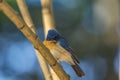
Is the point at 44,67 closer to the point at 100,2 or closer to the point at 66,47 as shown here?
the point at 66,47

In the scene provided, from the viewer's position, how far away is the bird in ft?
3.89

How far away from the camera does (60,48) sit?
4.11 feet

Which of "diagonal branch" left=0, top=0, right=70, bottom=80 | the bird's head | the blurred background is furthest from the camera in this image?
the blurred background

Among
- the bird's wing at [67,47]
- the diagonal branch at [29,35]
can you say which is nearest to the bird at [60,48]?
the bird's wing at [67,47]

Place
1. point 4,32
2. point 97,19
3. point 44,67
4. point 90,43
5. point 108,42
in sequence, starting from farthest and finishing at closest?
point 4,32 < point 90,43 < point 97,19 < point 108,42 < point 44,67

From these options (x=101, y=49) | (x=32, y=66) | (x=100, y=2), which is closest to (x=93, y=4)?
(x=100, y=2)

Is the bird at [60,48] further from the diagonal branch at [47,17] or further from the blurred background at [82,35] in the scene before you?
the blurred background at [82,35]

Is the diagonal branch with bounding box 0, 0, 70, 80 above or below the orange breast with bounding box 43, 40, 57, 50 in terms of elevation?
above

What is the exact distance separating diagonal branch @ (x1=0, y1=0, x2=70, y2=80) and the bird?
0.73 feet

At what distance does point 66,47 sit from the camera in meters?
1.22

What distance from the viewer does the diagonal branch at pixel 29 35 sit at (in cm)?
85

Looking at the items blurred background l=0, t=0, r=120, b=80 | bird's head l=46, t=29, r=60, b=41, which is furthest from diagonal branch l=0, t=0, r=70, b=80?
blurred background l=0, t=0, r=120, b=80

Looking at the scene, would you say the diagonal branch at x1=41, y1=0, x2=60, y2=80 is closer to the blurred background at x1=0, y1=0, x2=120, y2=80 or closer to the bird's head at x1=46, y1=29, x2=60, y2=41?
the bird's head at x1=46, y1=29, x2=60, y2=41

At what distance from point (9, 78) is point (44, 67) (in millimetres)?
1670
